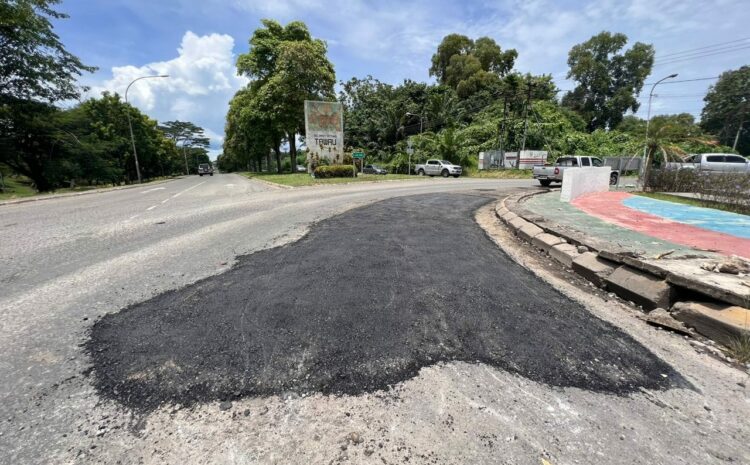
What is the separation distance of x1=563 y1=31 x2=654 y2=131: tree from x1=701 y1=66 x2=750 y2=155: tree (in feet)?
50.4

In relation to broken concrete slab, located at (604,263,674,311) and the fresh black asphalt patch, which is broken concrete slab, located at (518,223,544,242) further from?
broken concrete slab, located at (604,263,674,311)

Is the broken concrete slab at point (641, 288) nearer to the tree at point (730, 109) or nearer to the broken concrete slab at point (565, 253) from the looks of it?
the broken concrete slab at point (565, 253)

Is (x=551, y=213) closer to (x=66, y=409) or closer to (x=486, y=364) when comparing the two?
(x=486, y=364)

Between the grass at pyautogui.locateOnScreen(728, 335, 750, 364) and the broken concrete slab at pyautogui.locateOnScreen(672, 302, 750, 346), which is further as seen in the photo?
the broken concrete slab at pyautogui.locateOnScreen(672, 302, 750, 346)

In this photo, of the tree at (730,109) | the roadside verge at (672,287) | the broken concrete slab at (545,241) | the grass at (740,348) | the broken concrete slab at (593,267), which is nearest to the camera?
the grass at (740,348)

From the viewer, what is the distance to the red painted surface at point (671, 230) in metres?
5.21

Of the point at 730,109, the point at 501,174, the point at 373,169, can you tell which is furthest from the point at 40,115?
the point at 730,109

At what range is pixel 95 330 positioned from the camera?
282 cm

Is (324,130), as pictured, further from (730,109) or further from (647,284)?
(730,109)

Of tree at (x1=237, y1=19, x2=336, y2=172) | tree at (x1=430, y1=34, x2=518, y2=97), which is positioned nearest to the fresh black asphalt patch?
tree at (x1=237, y1=19, x2=336, y2=172)

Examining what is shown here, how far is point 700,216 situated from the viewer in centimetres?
818

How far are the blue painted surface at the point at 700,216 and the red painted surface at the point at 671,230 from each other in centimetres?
35

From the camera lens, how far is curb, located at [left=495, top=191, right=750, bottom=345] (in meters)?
2.91

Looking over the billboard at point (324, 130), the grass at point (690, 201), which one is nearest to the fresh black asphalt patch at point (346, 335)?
the grass at point (690, 201)
